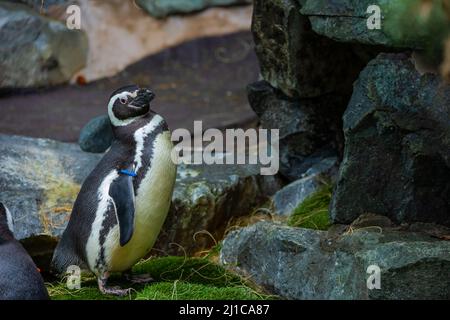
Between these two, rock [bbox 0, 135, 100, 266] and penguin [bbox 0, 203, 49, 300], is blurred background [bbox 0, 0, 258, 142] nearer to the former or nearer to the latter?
rock [bbox 0, 135, 100, 266]

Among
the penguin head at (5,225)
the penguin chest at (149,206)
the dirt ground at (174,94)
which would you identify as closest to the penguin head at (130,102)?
the penguin chest at (149,206)

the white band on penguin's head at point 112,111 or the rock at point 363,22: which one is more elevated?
the rock at point 363,22

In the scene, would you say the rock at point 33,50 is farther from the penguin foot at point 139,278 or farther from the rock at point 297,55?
the penguin foot at point 139,278

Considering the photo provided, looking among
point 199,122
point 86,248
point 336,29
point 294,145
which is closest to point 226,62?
point 199,122

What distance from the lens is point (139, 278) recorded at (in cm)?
424

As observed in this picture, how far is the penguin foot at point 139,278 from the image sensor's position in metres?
4.21

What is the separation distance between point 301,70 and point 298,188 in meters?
0.71

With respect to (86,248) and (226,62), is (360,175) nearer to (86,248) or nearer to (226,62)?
(86,248)

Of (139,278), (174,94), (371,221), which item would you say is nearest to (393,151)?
(371,221)

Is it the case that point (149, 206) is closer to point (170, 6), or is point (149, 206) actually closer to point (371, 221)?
point (371, 221)

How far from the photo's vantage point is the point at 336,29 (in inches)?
177

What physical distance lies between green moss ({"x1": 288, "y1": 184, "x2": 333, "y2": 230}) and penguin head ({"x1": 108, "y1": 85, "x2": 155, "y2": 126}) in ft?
4.20

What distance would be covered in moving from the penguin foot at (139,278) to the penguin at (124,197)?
0.01m

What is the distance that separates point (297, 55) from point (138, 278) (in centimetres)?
168
